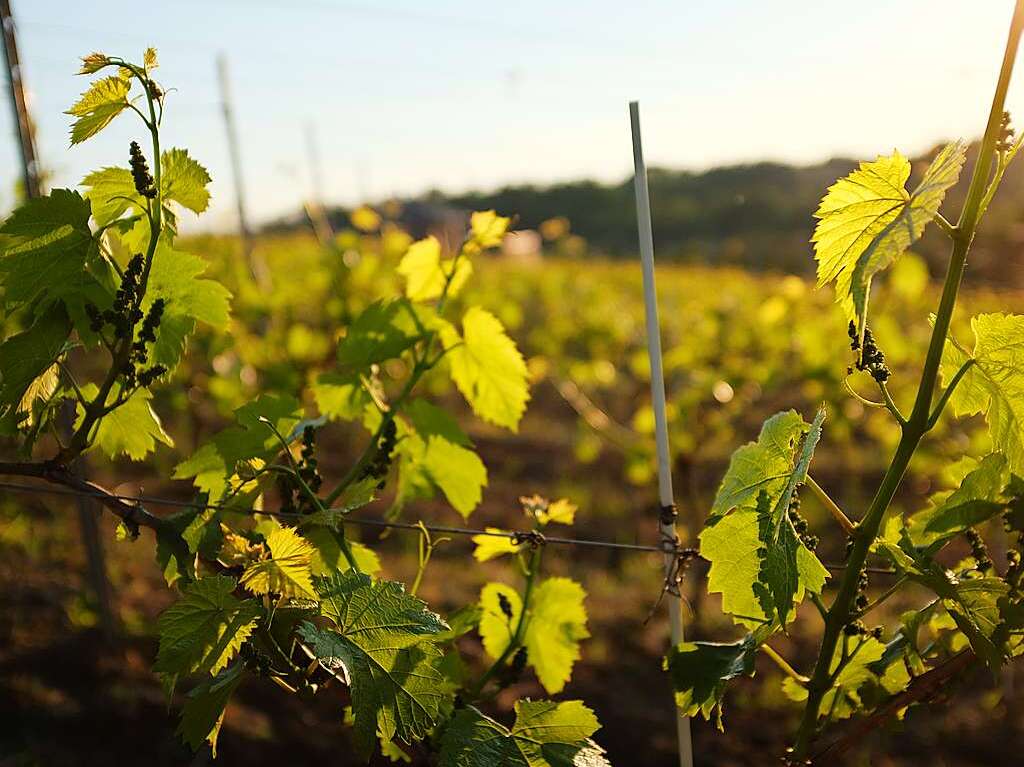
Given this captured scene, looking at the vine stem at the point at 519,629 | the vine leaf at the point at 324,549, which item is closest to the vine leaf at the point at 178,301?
the vine leaf at the point at 324,549

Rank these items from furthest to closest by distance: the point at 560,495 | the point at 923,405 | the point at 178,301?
the point at 560,495 < the point at 178,301 < the point at 923,405

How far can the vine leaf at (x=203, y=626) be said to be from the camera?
113cm

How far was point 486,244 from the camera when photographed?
170 cm

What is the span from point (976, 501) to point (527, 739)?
2.09ft

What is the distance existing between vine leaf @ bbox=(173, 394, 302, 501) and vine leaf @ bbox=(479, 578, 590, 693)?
1.46 ft

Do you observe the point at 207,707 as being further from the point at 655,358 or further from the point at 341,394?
the point at 655,358

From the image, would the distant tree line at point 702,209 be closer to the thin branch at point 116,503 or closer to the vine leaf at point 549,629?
the vine leaf at point 549,629

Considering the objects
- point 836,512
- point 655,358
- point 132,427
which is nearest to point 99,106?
point 132,427

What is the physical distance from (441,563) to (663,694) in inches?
61.8

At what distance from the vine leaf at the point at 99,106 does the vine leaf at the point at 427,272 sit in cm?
58

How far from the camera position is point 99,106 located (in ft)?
4.13

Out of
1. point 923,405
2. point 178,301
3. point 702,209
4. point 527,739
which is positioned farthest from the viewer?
point 702,209

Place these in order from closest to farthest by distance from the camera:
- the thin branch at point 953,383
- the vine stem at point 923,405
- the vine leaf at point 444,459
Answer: the vine stem at point 923,405, the thin branch at point 953,383, the vine leaf at point 444,459

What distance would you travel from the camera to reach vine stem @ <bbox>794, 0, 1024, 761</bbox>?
3.39 feet
